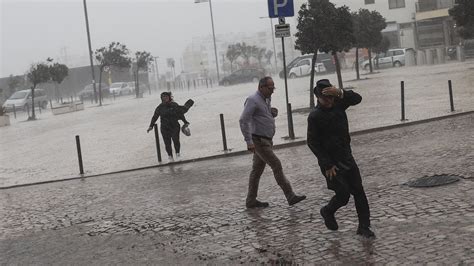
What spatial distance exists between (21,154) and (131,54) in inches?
1266

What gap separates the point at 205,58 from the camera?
10644cm

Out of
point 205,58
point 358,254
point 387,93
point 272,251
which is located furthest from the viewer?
point 205,58

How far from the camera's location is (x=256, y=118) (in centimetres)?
723

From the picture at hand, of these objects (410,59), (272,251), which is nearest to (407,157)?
(272,251)

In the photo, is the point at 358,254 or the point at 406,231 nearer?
the point at 358,254

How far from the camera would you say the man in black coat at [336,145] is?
18.2 feet

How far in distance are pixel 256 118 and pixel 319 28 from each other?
13086mm

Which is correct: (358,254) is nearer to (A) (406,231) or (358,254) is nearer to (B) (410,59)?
(A) (406,231)

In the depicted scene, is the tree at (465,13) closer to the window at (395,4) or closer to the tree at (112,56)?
the tree at (112,56)

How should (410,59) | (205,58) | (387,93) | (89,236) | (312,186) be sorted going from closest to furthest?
(89,236) < (312,186) < (387,93) < (410,59) < (205,58)

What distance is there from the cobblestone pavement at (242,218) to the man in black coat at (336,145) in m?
0.42

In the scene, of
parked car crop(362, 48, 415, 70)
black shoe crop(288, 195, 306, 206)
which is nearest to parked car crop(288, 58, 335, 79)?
parked car crop(362, 48, 415, 70)

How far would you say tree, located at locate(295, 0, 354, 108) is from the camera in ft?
64.5

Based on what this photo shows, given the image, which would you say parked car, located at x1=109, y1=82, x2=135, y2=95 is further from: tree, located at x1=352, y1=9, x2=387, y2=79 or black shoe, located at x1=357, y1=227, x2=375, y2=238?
black shoe, located at x1=357, y1=227, x2=375, y2=238
